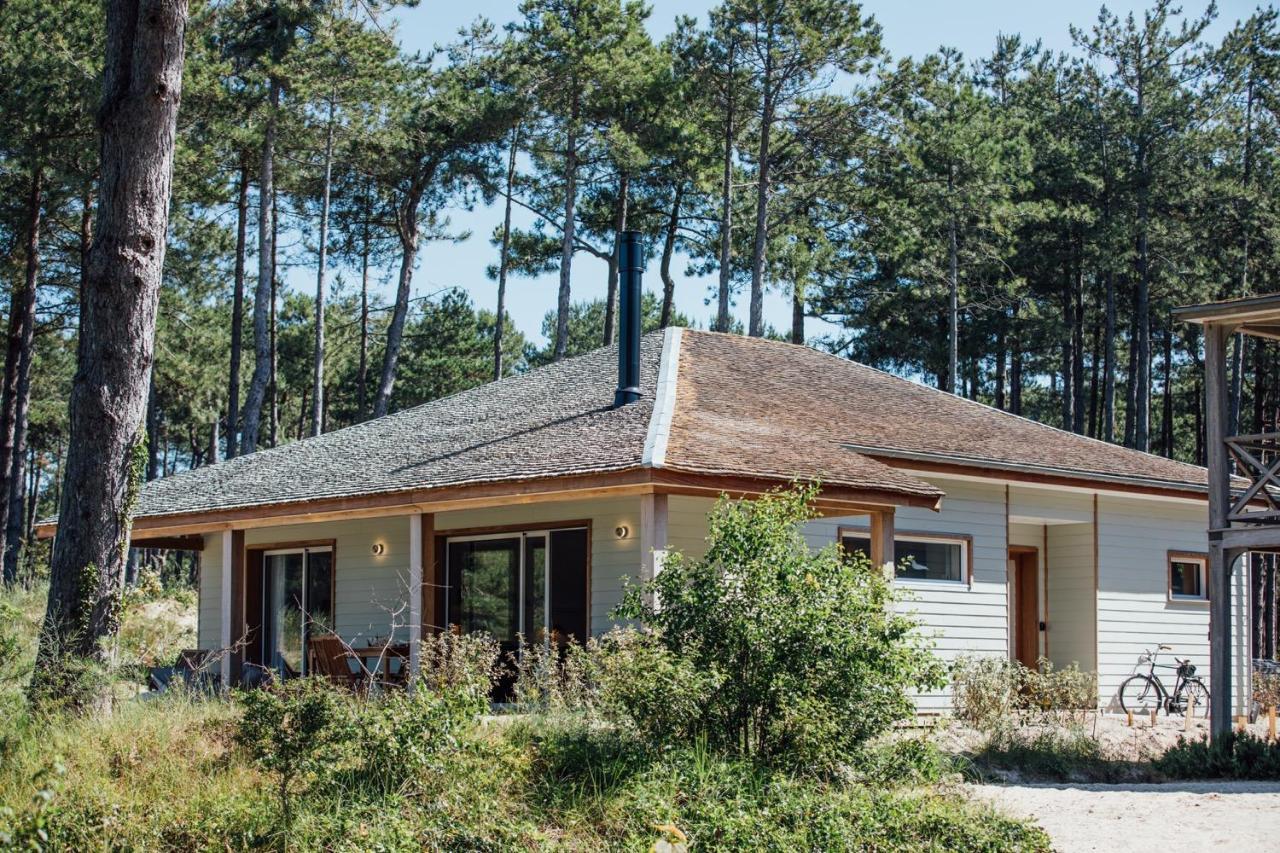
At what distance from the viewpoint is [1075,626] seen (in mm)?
17938

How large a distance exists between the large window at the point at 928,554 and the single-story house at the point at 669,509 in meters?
0.03

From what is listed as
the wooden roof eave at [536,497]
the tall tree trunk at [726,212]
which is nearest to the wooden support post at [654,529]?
the wooden roof eave at [536,497]

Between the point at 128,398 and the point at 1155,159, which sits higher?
the point at 1155,159

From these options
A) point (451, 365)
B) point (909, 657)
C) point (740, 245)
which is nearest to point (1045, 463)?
point (909, 657)

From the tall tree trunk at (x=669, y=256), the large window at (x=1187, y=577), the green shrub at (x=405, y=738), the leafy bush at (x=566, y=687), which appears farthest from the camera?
the tall tree trunk at (x=669, y=256)

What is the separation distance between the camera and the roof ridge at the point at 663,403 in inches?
480

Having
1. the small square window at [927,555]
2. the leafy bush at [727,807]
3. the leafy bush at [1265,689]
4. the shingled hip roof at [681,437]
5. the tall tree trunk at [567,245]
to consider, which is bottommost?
the leafy bush at [1265,689]

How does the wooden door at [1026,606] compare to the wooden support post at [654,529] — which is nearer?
the wooden support post at [654,529]

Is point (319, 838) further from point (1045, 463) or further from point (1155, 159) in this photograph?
point (1155, 159)

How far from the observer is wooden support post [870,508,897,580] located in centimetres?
1352

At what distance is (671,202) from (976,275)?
8441mm

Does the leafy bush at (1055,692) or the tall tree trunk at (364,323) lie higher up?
the tall tree trunk at (364,323)

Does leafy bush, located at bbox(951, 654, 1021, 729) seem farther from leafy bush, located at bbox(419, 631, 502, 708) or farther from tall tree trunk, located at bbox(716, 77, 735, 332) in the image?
tall tree trunk, located at bbox(716, 77, 735, 332)

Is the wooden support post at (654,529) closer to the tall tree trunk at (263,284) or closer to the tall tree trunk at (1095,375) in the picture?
the tall tree trunk at (263,284)
